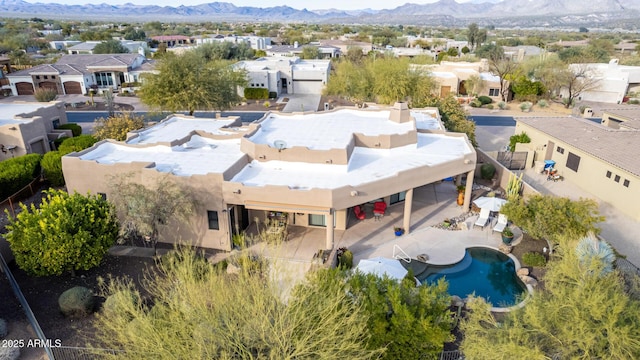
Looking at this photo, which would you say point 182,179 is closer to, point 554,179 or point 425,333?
point 425,333

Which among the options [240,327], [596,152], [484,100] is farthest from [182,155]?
[484,100]

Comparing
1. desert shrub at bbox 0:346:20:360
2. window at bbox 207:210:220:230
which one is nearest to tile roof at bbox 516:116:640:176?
window at bbox 207:210:220:230

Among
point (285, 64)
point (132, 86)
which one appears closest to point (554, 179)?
point (285, 64)

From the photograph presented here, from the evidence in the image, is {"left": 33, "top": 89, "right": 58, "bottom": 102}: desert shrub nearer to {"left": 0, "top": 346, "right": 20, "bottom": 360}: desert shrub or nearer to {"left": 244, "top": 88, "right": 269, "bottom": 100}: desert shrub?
{"left": 244, "top": 88, "right": 269, "bottom": 100}: desert shrub

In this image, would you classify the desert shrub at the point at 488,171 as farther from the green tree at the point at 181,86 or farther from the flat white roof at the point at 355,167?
the green tree at the point at 181,86

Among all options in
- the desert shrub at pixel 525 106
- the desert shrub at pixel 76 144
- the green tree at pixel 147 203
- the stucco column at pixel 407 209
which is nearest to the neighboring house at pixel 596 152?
the stucco column at pixel 407 209
